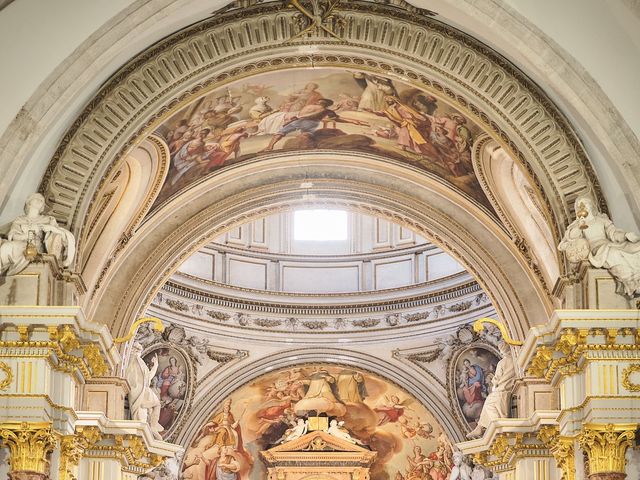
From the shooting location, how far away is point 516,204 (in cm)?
2025

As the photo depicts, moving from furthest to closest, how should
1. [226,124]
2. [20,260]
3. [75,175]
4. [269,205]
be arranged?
[269,205], [226,124], [75,175], [20,260]

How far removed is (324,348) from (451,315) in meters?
2.84

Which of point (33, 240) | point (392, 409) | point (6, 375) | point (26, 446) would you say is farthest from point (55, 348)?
point (392, 409)

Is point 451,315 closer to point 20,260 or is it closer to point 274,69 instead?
point 274,69

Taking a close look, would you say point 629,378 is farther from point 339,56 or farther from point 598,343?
point 339,56

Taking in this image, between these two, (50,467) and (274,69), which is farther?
(274,69)

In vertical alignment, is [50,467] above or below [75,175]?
below

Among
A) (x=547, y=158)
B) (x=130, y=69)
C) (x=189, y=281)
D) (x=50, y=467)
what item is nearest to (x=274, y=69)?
(x=130, y=69)

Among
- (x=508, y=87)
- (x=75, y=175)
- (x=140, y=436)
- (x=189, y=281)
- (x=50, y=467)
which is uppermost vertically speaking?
(x=189, y=281)

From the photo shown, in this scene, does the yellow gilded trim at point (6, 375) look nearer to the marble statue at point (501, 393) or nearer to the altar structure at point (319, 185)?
the altar structure at point (319, 185)

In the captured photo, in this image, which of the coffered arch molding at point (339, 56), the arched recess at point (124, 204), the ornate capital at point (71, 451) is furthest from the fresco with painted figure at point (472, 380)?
the coffered arch molding at point (339, 56)

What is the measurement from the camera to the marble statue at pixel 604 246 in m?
15.6

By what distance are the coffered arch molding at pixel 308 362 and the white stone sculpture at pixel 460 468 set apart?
0.53m

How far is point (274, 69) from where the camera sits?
59.2ft
